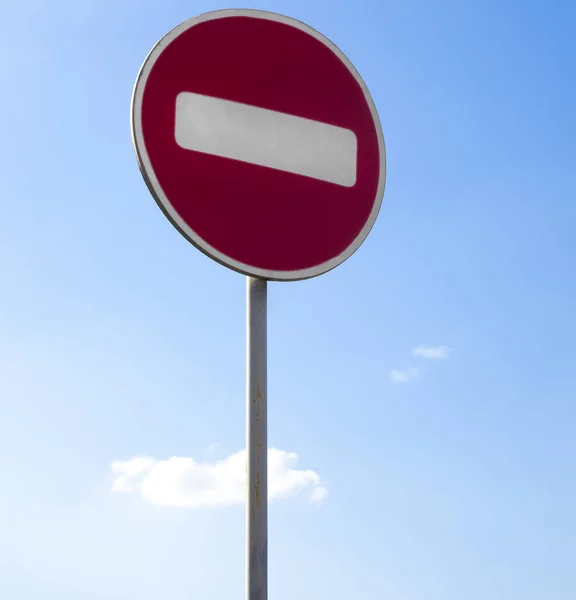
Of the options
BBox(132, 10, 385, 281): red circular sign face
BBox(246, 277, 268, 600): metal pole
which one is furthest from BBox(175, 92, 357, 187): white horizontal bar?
BBox(246, 277, 268, 600): metal pole

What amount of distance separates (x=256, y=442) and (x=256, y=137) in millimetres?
643

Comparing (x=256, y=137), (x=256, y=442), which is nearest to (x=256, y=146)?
(x=256, y=137)

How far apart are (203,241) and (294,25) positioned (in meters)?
0.62

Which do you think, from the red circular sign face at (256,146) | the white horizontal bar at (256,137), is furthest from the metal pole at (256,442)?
the white horizontal bar at (256,137)

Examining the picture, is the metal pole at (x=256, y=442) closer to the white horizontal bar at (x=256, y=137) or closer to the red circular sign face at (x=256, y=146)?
the red circular sign face at (x=256, y=146)

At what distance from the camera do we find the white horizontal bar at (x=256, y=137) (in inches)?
66.9

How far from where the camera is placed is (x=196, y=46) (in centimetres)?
177

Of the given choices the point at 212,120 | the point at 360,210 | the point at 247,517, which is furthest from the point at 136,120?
the point at 247,517

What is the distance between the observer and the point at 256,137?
1731mm

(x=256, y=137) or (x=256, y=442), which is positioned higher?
(x=256, y=137)

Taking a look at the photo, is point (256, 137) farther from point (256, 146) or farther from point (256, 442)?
point (256, 442)

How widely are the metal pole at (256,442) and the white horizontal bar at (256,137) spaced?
0.28 m

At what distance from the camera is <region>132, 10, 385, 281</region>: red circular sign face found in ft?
5.43

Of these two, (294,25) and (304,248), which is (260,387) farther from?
(294,25)
